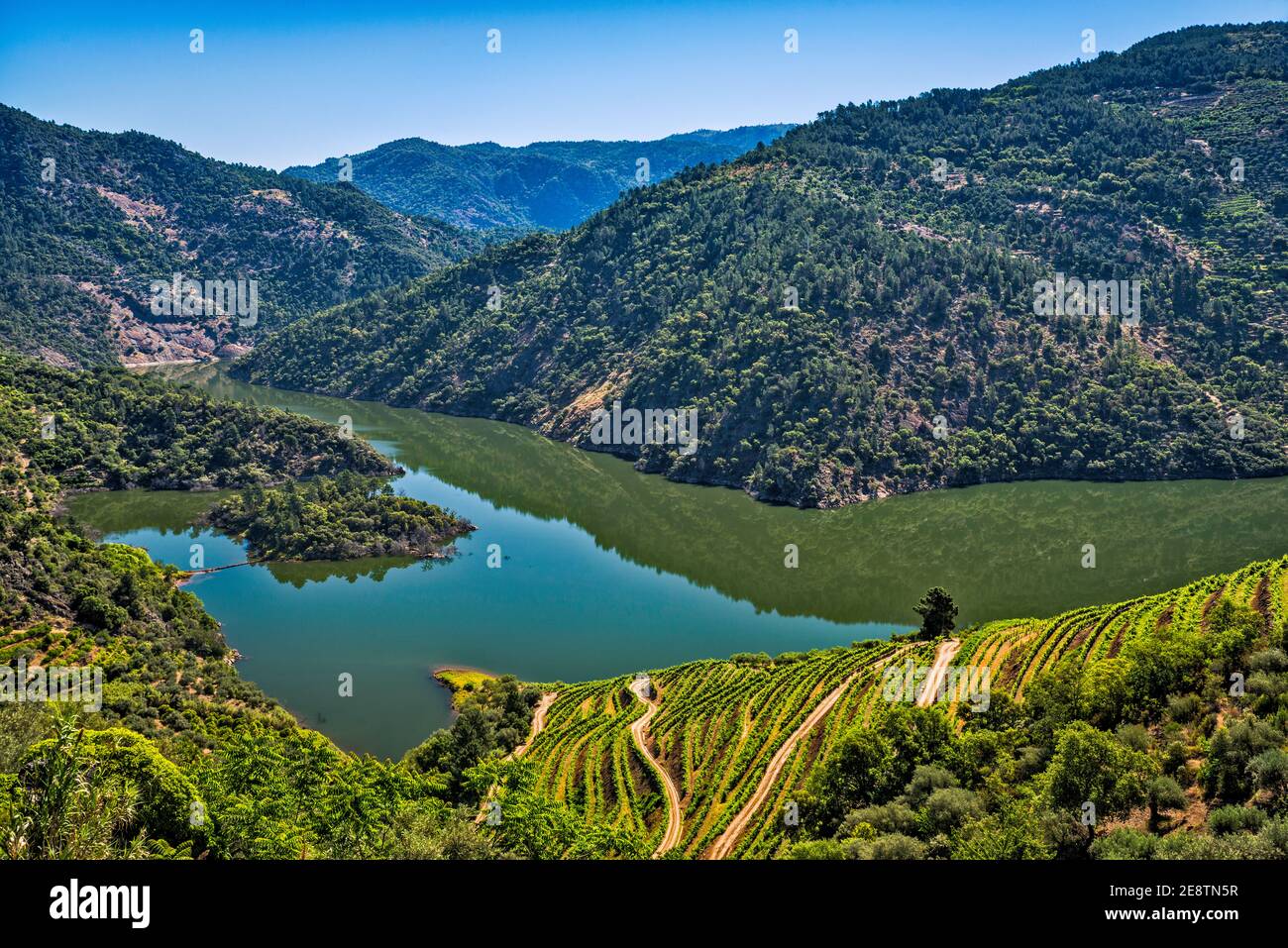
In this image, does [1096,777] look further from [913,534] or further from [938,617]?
[913,534]

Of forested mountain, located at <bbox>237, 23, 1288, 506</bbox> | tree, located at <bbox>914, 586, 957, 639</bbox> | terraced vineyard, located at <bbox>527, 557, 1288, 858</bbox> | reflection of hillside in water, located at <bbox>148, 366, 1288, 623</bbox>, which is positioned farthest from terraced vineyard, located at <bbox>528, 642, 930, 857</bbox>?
forested mountain, located at <bbox>237, 23, 1288, 506</bbox>

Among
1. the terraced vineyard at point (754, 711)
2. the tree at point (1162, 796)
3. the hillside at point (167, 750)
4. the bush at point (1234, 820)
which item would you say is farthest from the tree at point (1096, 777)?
the hillside at point (167, 750)

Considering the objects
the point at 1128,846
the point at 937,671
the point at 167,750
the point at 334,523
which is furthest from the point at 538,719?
the point at 334,523

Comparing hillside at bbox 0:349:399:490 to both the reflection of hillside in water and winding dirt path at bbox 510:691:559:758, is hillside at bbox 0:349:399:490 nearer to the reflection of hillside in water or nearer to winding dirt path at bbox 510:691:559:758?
the reflection of hillside in water

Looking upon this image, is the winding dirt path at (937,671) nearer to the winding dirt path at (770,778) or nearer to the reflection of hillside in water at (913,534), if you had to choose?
the winding dirt path at (770,778)

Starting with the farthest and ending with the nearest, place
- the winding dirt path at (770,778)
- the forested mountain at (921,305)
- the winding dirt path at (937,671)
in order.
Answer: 1. the forested mountain at (921,305)
2. the winding dirt path at (937,671)
3. the winding dirt path at (770,778)
